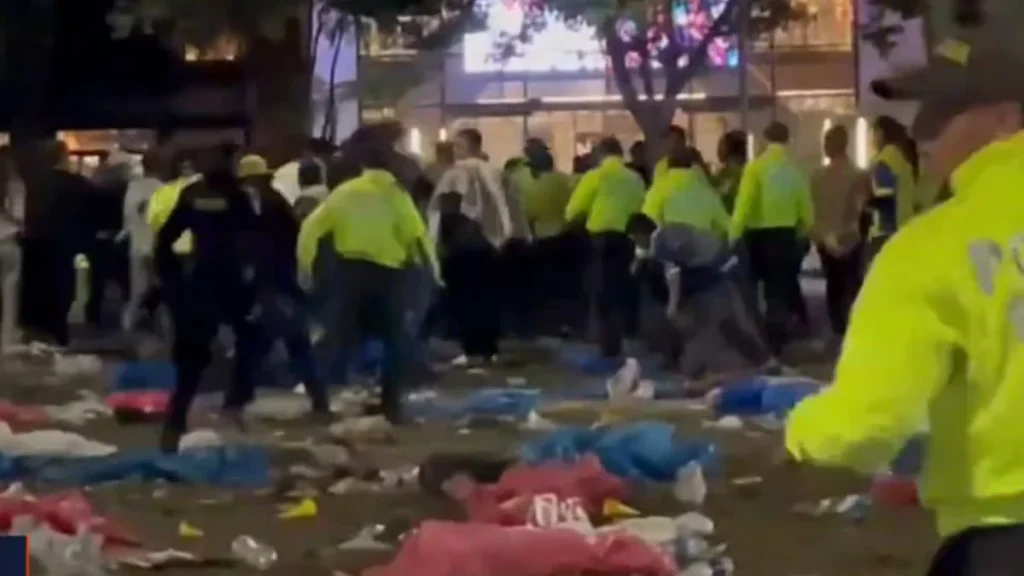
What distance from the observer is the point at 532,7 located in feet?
87.1

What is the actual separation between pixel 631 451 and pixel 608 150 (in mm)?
6522

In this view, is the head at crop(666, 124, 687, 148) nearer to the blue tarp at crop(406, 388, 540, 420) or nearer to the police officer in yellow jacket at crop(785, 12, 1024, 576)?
the blue tarp at crop(406, 388, 540, 420)

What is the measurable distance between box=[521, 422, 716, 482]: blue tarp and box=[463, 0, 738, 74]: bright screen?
13.3 meters

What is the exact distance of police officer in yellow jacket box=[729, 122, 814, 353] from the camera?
13.8 metres

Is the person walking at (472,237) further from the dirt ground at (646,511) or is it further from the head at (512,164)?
the dirt ground at (646,511)

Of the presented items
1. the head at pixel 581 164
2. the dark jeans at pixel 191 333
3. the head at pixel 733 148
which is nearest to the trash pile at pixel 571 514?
the dark jeans at pixel 191 333

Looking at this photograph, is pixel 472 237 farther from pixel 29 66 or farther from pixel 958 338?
pixel 958 338

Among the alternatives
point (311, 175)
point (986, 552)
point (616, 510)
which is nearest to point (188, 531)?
point (616, 510)

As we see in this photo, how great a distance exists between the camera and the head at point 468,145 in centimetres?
1509

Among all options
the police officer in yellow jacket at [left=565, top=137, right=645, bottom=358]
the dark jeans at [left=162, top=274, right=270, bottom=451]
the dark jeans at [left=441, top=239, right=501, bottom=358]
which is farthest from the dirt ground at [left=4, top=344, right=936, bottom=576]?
the dark jeans at [left=441, top=239, right=501, bottom=358]

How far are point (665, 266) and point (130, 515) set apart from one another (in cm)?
630

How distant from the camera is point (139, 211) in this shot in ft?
52.9

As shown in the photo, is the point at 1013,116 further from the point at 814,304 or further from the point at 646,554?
the point at 814,304

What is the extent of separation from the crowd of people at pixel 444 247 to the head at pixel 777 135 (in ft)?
0.09
